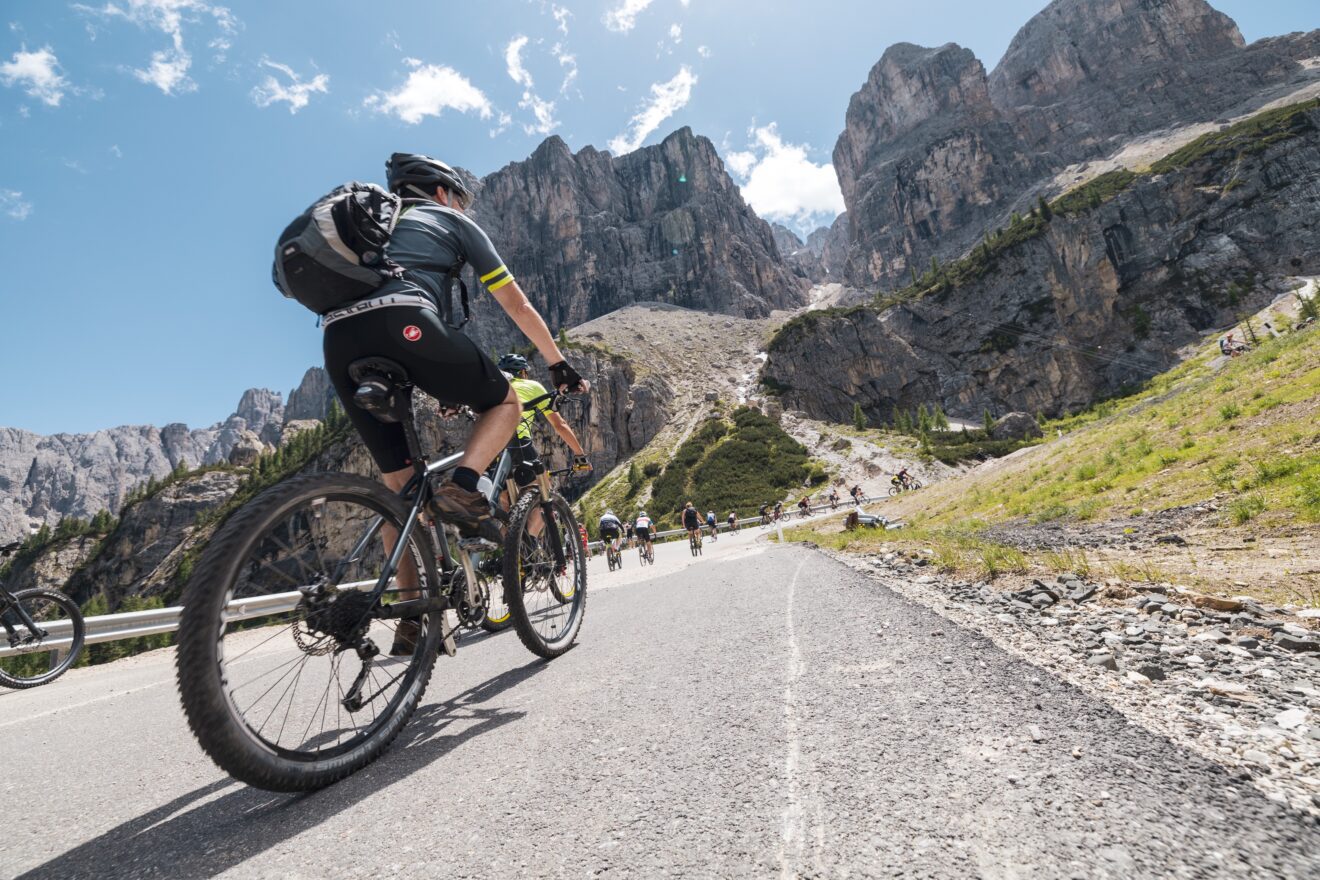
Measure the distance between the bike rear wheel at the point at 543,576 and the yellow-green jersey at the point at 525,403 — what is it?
684 mm

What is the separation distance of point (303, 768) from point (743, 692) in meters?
1.55

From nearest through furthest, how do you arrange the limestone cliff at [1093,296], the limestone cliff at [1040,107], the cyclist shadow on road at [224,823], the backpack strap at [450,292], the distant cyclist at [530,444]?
the cyclist shadow on road at [224,823] → the backpack strap at [450,292] → the distant cyclist at [530,444] → the limestone cliff at [1093,296] → the limestone cliff at [1040,107]

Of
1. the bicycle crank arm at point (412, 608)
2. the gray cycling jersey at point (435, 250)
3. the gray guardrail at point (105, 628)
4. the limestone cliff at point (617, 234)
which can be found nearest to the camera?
the bicycle crank arm at point (412, 608)

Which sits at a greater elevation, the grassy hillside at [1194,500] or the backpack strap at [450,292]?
the backpack strap at [450,292]

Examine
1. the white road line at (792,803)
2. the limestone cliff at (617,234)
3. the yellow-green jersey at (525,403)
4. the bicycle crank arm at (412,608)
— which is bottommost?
the white road line at (792,803)

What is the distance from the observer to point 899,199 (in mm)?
178000

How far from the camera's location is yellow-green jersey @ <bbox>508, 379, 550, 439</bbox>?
448 cm

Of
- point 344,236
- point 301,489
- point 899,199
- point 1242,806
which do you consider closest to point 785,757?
point 1242,806

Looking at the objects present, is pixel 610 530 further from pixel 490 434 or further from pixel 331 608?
pixel 331 608

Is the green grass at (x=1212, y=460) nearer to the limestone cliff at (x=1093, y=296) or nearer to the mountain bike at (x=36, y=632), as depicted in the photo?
the mountain bike at (x=36, y=632)

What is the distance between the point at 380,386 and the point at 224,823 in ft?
5.38

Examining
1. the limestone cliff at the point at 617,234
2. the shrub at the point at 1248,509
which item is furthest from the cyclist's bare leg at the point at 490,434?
the limestone cliff at the point at 617,234

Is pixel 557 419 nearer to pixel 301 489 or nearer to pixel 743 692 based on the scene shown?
pixel 301 489

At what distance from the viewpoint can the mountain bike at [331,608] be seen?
178 centimetres
